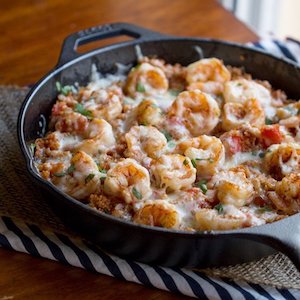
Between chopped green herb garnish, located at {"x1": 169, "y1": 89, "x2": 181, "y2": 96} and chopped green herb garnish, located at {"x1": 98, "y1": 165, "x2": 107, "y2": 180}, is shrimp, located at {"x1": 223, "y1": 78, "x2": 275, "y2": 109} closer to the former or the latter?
chopped green herb garnish, located at {"x1": 169, "y1": 89, "x2": 181, "y2": 96}

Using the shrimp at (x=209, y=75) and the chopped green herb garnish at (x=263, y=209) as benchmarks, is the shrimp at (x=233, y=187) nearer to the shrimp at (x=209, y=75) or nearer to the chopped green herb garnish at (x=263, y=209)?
the chopped green herb garnish at (x=263, y=209)

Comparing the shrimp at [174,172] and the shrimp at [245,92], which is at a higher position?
the shrimp at [245,92]

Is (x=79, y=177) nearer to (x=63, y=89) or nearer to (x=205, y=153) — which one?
(x=205, y=153)

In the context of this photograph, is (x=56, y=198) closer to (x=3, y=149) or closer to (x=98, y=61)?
(x=3, y=149)

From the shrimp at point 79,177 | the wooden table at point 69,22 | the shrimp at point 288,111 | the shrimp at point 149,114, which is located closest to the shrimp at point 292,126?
the shrimp at point 288,111

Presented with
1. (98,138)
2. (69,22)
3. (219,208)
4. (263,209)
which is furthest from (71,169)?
(69,22)
